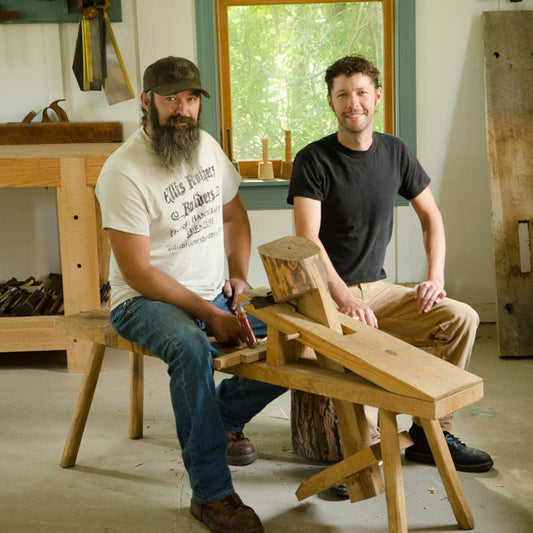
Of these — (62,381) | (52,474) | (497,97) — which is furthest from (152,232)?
(497,97)

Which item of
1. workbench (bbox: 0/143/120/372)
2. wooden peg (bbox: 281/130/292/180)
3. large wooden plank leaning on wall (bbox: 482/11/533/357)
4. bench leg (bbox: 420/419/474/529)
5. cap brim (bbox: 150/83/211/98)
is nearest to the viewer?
bench leg (bbox: 420/419/474/529)

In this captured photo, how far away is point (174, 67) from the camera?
9.50 ft

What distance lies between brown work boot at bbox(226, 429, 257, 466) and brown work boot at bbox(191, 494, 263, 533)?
0.49 metres

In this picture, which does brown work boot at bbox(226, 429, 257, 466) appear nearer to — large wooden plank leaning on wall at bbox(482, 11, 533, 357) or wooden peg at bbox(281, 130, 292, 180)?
large wooden plank leaning on wall at bbox(482, 11, 533, 357)

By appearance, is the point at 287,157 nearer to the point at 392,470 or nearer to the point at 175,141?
the point at 175,141

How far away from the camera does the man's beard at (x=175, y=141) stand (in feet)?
9.40

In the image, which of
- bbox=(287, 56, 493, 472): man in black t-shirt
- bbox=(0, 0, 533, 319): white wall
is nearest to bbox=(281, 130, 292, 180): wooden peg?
bbox=(0, 0, 533, 319): white wall

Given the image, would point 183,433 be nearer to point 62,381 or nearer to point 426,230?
point 426,230

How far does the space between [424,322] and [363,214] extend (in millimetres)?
490

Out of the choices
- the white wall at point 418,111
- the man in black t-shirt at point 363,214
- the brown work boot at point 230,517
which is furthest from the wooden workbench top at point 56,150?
the brown work boot at point 230,517

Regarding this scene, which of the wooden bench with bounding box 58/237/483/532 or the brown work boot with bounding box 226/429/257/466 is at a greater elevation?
the wooden bench with bounding box 58/237/483/532

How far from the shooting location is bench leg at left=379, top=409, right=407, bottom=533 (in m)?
2.24

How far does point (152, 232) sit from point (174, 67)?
62cm

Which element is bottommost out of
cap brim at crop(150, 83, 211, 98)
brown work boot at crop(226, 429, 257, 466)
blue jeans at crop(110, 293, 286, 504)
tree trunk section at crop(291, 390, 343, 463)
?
brown work boot at crop(226, 429, 257, 466)
